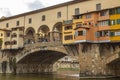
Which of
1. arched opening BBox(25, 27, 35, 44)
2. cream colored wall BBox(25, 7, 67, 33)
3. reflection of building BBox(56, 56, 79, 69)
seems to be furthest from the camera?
reflection of building BBox(56, 56, 79, 69)

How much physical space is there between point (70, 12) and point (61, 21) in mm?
3389

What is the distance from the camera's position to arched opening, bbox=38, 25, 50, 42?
213 ft

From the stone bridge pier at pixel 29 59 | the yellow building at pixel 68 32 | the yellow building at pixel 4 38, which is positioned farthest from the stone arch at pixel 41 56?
the yellow building at pixel 68 32

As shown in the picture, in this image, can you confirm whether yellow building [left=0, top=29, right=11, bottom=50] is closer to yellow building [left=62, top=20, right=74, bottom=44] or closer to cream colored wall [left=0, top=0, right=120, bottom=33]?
cream colored wall [left=0, top=0, right=120, bottom=33]

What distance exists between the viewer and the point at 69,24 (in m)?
53.9

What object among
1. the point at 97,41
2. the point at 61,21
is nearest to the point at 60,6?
the point at 61,21

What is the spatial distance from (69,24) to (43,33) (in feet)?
50.2

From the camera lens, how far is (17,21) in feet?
241

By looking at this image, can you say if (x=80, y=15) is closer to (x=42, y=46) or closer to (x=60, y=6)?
(x=60, y=6)

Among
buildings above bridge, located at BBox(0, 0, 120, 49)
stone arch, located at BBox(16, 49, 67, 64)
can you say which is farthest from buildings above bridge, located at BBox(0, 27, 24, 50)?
stone arch, located at BBox(16, 49, 67, 64)

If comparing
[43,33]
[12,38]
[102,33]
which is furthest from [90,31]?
[12,38]

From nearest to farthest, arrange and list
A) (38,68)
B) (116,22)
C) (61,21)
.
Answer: (116,22), (61,21), (38,68)

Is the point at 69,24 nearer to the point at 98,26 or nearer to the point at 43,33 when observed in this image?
the point at 98,26

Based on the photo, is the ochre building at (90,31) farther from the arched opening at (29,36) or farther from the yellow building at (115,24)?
the arched opening at (29,36)
